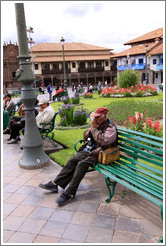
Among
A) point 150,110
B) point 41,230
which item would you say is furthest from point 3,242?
point 150,110

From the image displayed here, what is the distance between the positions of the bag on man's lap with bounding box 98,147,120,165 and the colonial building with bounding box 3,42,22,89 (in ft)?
163

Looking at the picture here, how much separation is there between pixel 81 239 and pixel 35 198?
1.26 metres

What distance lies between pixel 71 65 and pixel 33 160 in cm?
4846

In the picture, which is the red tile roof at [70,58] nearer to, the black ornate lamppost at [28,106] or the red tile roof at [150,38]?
the red tile roof at [150,38]

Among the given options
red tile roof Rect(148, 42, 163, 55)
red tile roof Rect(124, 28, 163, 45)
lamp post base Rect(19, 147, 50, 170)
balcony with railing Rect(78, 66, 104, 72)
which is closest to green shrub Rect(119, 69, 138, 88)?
lamp post base Rect(19, 147, 50, 170)

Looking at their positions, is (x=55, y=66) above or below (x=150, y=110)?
above

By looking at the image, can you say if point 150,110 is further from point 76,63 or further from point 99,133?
point 76,63

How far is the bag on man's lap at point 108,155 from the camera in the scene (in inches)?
139

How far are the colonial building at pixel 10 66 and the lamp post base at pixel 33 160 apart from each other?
158 ft

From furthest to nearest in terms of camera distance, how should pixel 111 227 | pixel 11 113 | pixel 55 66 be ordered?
1. pixel 55 66
2. pixel 11 113
3. pixel 111 227

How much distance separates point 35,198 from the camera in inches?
144

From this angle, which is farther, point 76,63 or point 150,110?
point 76,63

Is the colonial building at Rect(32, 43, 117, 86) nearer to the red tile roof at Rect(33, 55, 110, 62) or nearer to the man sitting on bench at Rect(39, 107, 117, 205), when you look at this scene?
the red tile roof at Rect(33, 55, 110, 62)

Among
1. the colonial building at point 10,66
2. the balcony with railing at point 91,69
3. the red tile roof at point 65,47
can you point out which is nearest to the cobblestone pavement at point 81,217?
the balcony with railing at point 91,69
